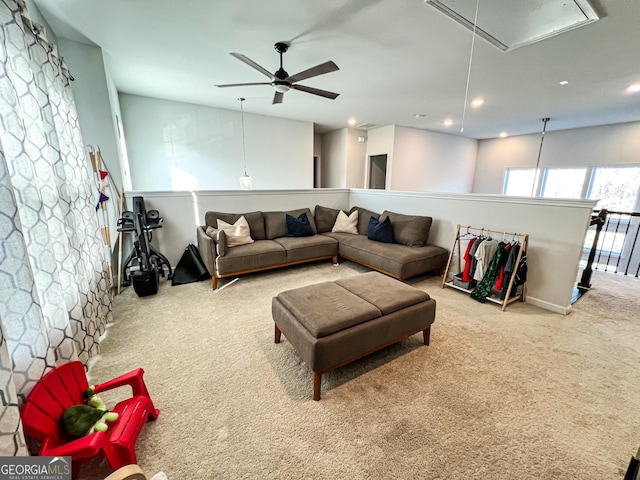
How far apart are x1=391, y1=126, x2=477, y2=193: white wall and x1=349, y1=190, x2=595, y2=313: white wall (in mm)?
3458

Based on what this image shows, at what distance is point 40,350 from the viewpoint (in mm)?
1236

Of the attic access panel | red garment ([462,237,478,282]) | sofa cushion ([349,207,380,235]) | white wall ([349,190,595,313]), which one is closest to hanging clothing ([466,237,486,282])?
red garment ([462,237,478,282])

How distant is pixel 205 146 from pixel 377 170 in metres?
4.83

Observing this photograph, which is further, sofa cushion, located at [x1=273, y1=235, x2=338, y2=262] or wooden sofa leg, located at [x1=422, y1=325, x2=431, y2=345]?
sofa cushion, located at [x1=273, y1=235, x2=338, y2=262]

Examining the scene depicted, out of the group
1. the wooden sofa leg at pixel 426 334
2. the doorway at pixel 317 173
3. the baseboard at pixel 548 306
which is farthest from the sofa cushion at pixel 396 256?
the doorway at pixel 317 173

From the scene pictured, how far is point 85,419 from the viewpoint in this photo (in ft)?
4.04

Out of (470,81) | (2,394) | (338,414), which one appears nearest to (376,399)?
(338,414)

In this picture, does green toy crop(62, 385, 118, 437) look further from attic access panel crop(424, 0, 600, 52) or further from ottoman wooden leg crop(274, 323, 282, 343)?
attic access panel crop(424, 0, 600, 52)

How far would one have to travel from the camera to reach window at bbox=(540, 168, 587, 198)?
20.5ft

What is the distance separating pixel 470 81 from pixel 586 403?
3.92 meters

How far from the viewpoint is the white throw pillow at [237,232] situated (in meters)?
3.57

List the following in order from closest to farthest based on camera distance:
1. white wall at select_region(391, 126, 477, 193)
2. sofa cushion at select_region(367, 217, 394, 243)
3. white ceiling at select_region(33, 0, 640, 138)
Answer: white ceiling at select_region(33, 0, 640, 138)
sofa cushion at select_region(367, 217, 394, 243)
white wall at select_region(391, 126, 477, 193)

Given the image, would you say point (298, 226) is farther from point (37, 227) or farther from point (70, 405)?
point (70, 405)

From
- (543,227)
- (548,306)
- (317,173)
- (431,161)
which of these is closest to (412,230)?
(543,227)
